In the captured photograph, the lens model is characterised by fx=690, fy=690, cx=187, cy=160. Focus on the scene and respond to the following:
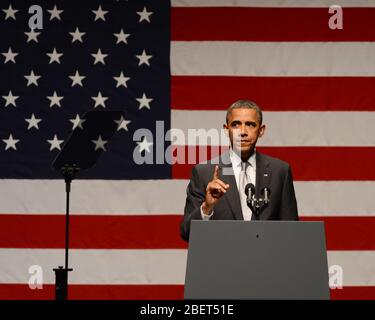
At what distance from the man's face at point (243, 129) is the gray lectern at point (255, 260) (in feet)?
2.80

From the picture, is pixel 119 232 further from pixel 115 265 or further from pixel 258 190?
pixel 258 190

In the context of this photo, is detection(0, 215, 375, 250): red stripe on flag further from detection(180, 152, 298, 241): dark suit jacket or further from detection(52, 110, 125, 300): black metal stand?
detection(180, 152, 298, 241): dark suit jacket

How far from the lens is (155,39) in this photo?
428 centimetres

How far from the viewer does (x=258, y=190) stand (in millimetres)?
2719

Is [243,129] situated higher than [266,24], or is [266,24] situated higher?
[266,24]

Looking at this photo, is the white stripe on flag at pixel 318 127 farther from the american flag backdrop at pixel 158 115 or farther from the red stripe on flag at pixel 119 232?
the red stripe on flag at pixel 119 232

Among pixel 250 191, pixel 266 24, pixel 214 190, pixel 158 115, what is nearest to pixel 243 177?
pixel 214 190

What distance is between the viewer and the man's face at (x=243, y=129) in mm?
2770

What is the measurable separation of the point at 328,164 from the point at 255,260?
2389 mm

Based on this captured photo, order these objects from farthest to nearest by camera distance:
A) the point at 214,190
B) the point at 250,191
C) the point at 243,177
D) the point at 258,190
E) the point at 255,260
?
the point at 243,177 < the point at 258,190 < the point at 214,190 < the point at 250,191 < the point at 255,260

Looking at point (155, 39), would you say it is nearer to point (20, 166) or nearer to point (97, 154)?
point (97, 154)

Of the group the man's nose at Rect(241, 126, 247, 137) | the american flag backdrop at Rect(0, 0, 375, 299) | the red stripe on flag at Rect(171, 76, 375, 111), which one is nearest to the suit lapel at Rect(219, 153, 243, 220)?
the man's nose at Rect(241, 126, 247, 137)

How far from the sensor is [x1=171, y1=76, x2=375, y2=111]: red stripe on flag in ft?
14.0

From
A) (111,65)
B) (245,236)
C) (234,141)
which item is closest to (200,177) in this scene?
(234,141)
